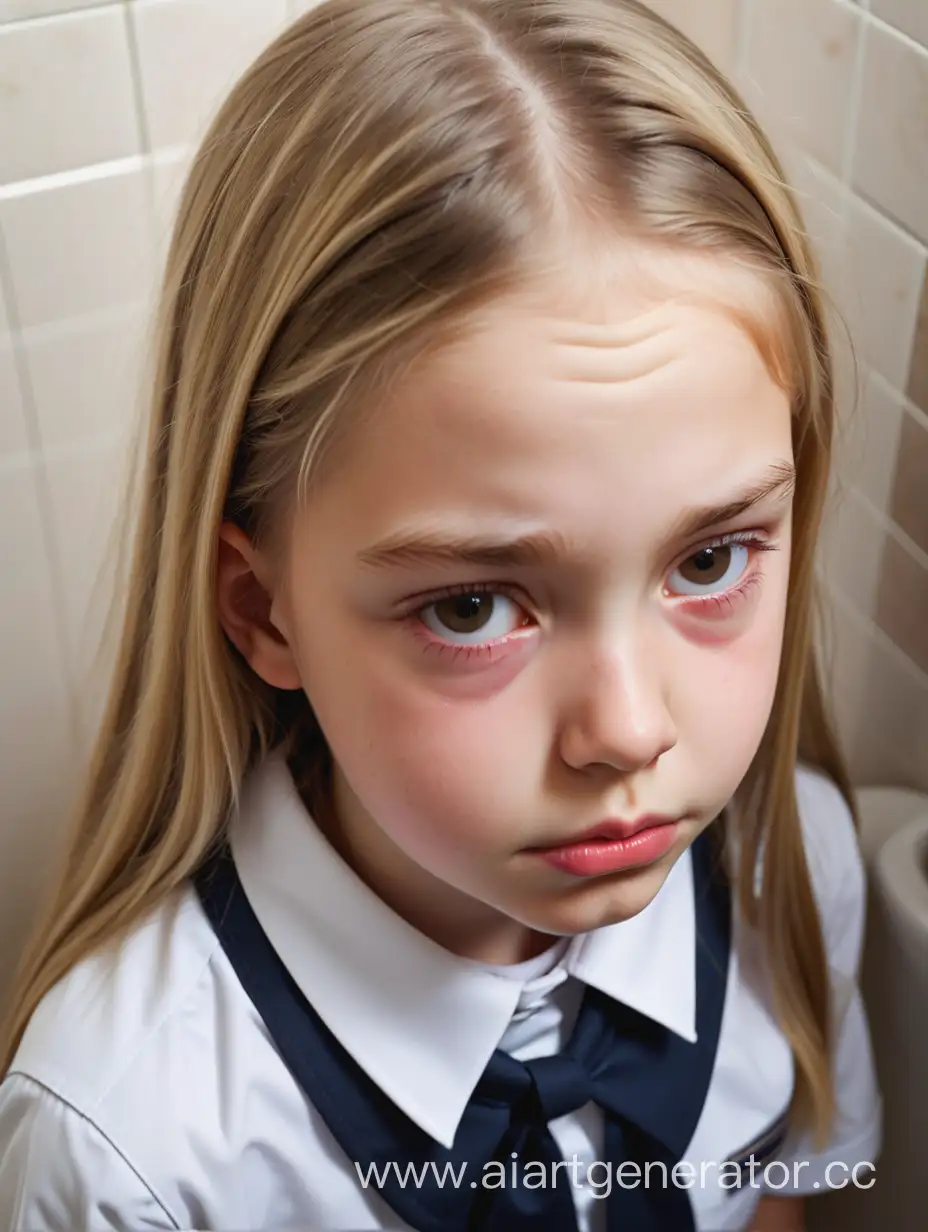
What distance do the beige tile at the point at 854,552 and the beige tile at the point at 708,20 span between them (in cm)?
34

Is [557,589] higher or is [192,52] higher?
[192,52]

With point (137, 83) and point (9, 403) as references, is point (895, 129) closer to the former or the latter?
point (137, 83)

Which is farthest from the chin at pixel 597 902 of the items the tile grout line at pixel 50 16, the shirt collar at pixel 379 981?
the tile grout line at pixel 50 16

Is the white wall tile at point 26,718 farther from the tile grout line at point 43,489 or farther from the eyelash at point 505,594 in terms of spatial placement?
the eyelash at point 505,594

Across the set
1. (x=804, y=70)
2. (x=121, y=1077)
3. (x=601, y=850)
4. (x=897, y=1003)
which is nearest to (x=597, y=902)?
(x=601, y=850)

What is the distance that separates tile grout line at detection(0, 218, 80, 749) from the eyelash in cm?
45

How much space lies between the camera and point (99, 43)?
2.90ft

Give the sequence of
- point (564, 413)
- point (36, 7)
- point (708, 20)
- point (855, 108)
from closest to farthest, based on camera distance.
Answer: point (564, 413)
point (36, 7)
point (855, 108)
point (708, 20)

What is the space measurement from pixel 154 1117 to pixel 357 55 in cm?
51

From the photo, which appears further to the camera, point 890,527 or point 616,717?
point 890,527

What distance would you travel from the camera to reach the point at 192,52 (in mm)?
921

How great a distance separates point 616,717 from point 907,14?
21.2 inches

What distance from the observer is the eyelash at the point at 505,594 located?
0.61 m

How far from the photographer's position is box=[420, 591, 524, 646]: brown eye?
24.1 inches
